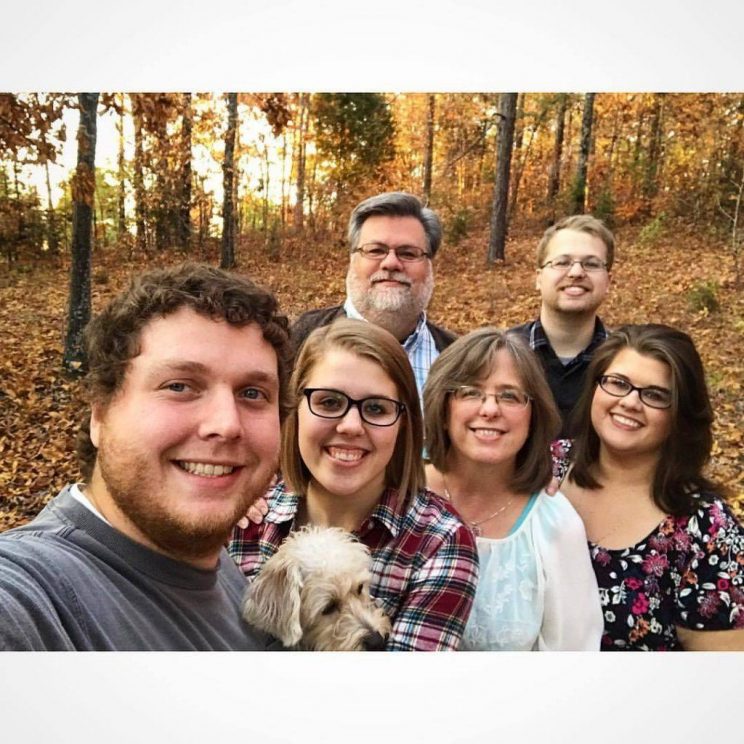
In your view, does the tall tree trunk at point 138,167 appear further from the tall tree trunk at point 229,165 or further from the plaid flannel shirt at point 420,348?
the plaid flannel shirt at point 420,348

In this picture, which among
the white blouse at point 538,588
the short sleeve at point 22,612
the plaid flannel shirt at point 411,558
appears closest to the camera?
the short sleeve at point 22,612

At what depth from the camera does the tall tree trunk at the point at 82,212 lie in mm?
2793

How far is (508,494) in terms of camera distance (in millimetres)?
2678

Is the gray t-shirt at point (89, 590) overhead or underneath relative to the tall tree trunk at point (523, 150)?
underneath

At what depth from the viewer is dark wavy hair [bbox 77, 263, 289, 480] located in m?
2.18

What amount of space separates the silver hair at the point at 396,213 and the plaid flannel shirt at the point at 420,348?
245 millimetres

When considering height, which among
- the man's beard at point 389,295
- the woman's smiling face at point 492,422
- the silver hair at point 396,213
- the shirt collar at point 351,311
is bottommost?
the woman's smiling face at point 492,422

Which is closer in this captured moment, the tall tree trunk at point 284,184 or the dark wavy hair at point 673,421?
the dark wavy hair at point 673,421

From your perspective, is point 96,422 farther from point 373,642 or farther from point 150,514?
point 373,642

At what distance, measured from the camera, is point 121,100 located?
288cm

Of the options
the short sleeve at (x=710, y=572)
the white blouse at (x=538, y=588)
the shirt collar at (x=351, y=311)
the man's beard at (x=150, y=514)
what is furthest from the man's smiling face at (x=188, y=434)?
the short sleeve at (x=710, y=572)

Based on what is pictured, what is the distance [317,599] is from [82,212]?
5.47 ft

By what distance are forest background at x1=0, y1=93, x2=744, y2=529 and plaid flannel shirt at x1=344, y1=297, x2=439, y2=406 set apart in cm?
13
